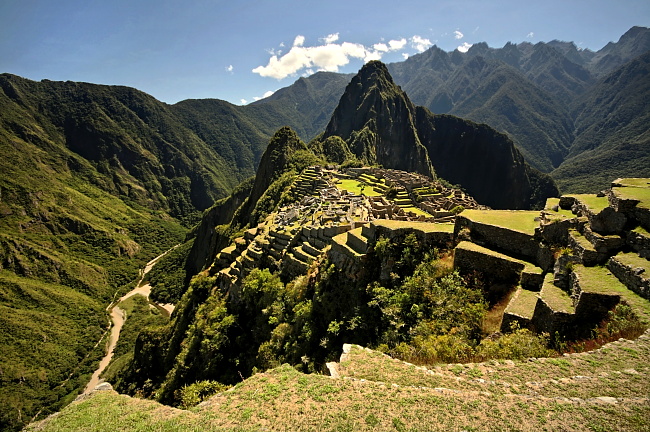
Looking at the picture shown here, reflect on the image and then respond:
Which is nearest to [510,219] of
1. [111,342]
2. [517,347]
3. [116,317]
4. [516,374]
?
[517,347]

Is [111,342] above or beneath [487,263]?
beneath

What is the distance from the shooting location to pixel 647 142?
168000 millimetres

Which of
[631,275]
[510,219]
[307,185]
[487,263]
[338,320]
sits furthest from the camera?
[307,185]

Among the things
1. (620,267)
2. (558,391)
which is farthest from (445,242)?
(558,391)

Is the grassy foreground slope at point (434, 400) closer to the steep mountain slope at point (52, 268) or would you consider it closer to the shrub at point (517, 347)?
the shrub at point (517, 347)

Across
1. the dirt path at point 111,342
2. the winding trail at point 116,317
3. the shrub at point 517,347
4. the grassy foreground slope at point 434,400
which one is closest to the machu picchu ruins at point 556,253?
the shrub at point 517,347

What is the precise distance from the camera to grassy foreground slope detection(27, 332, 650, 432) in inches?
267

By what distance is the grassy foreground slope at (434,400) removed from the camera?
679 cm

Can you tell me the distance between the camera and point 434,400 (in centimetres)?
802

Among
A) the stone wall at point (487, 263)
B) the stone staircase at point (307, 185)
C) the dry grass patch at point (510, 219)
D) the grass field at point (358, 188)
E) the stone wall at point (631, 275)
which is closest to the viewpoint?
the stone wall at point (631, 275)

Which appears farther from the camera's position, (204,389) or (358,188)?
(358,188)

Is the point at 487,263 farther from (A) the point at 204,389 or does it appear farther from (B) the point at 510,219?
(A) the point at 204,389

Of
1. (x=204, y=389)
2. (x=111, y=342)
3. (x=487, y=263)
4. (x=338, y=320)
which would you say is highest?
(x=487, y=263)

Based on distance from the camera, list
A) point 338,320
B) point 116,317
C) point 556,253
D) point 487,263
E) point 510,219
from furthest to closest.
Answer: point 116,317
point 338,320
point 510,219
point 487,263
point 556,253
